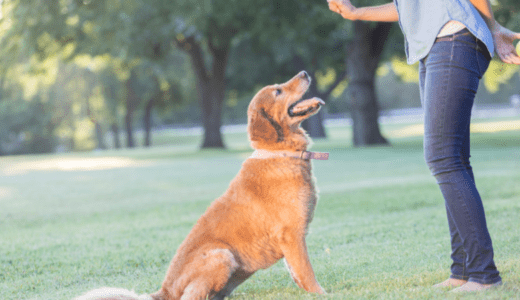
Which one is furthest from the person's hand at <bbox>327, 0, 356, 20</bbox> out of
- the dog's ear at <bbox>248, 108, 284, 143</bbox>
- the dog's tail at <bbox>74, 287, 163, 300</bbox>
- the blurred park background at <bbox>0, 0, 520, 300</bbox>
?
the dog's tail at <bbox>74, 287, 163, 300</bbox>

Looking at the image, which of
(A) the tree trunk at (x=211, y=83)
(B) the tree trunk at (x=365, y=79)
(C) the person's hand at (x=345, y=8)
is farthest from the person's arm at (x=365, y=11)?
(A) the tree trunk at (x=211, y=83)

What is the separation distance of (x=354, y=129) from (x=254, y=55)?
11326mm

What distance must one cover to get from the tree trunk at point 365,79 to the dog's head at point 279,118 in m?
17.2

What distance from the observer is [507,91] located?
3164 inches

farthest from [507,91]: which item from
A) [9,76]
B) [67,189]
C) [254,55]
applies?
[67,189]

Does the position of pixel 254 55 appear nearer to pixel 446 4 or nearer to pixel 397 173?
pixel 397 173

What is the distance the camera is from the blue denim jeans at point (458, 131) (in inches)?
109

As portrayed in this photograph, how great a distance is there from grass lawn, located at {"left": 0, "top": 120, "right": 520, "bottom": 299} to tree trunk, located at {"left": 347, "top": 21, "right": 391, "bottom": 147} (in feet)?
29.7

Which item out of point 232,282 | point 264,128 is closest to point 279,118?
point 264,128

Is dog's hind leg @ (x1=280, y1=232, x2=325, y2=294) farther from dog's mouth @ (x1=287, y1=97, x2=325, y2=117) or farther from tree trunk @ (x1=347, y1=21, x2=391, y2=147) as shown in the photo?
tree trunk @ (x1=347, y1=21, x2=391, y2=147)

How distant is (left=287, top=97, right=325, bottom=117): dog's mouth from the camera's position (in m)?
3.38

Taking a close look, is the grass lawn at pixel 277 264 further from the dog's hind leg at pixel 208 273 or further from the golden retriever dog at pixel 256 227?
the dog's hind leg at pixel 208 273

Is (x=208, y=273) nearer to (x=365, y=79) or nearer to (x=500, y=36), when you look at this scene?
(x=500, y=36)

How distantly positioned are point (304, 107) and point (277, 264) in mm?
1543
